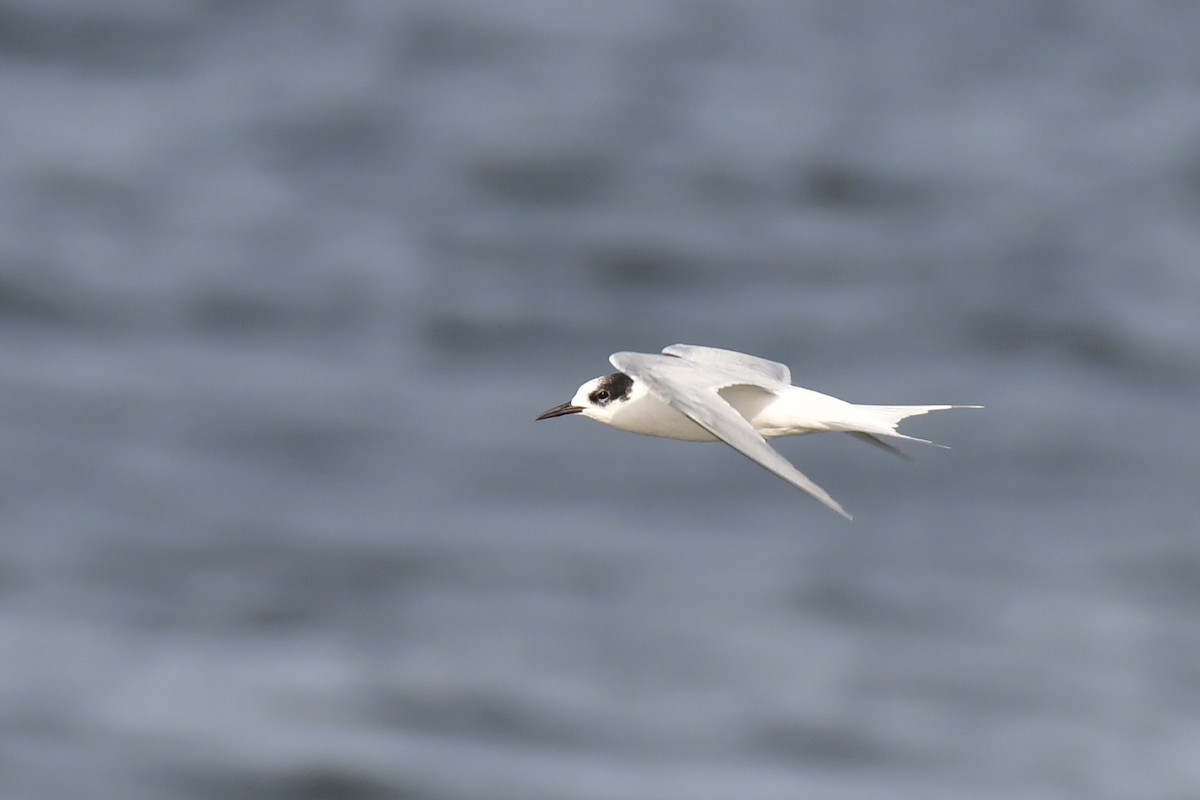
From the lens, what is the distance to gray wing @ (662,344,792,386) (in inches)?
319

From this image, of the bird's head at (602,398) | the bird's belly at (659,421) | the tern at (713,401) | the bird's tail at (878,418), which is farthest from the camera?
the bird's head at (602,398)

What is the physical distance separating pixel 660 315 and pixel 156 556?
13194 mm

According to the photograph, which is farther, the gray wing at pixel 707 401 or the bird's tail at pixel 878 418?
the bird's tail at pixel 878 418

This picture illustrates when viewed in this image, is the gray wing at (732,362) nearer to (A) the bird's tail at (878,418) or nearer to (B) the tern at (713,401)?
(B) the tern at (713,401)

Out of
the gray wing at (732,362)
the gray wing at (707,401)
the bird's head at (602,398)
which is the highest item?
the gray wing at (732,362)

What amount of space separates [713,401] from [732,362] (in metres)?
1.45

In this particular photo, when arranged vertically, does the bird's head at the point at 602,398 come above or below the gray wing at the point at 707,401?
above

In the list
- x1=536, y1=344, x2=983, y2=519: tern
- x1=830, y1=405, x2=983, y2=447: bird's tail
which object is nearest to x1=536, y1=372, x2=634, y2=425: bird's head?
x1=536, y1=344, x2=983, y2=519: tern

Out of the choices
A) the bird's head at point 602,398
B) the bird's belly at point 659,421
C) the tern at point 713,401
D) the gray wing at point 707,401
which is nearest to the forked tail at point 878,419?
the tern at point 713,401

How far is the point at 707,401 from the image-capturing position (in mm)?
6840

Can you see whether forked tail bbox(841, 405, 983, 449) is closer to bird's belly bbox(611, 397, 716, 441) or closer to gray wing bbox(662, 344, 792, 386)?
gray wing bbox(662, 344, 792, 386)

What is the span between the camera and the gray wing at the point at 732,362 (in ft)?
26.6

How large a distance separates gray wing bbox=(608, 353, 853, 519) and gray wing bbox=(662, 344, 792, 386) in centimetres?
16

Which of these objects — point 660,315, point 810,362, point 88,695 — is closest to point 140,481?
point 88,695
